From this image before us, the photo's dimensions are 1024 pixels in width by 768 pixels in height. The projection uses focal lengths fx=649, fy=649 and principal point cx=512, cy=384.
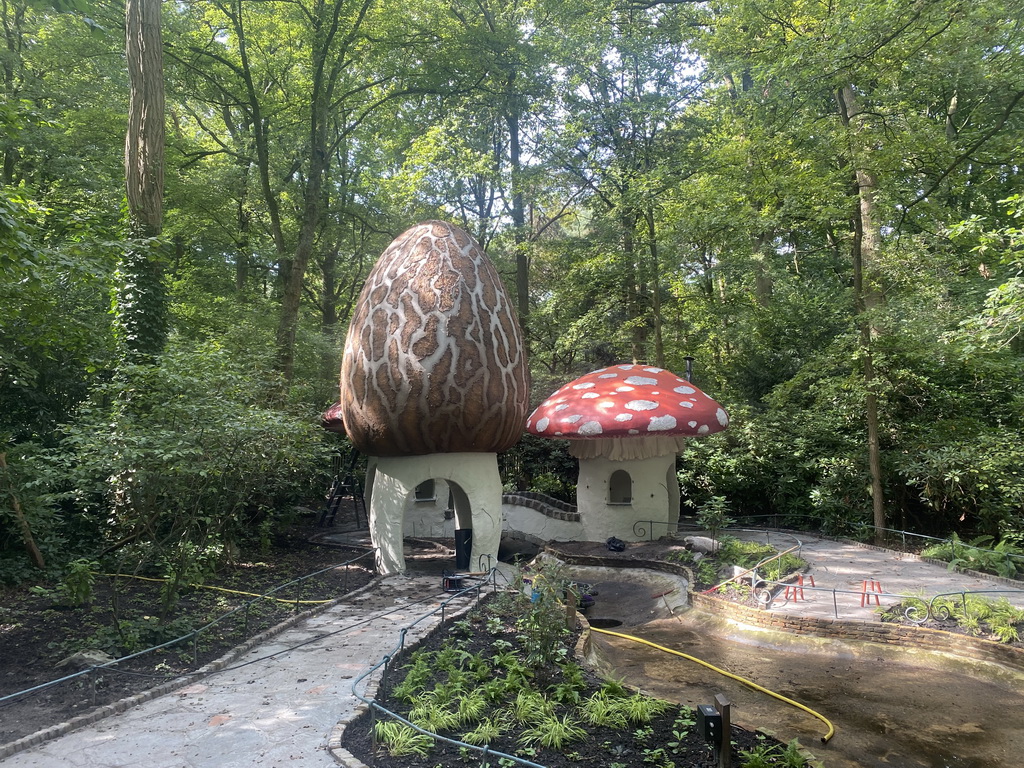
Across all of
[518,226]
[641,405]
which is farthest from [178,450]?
[518,226]

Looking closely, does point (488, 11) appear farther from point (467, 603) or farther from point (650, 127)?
point (467, 603)

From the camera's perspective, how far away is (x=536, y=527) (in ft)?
57.7

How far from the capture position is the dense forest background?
10469 millimetres

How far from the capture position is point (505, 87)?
76.0 ft

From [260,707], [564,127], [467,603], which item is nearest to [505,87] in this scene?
[564,127]

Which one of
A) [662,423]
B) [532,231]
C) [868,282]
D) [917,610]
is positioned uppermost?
[532,231]

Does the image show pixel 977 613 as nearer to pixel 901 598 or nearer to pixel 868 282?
pixel 901 598

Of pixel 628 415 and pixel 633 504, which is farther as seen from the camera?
pixel 633 504

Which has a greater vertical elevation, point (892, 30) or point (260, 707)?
point (892, 30)

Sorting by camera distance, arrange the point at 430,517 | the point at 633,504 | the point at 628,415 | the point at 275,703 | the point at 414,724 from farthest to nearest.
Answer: the point at 430,517 → the point at 633,504 → the point at 628,415 → the point at 275,703 → the point at 414,724

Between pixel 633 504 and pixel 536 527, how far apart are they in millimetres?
2792

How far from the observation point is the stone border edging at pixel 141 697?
17.7 feet

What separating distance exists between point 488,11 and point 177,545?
2322 centimetres

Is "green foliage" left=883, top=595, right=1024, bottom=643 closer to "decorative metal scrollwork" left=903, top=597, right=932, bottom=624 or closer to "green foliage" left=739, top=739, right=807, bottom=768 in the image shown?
"decorative metal scrollwork" left=903, top=597, right=932, bottom=624
